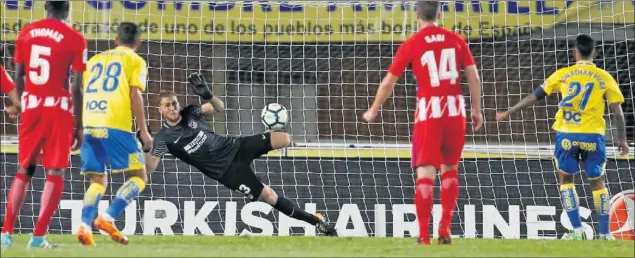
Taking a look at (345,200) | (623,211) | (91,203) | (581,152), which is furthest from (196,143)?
(623,211)

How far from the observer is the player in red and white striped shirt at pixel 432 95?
9.43 meters

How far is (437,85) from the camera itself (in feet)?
31.0

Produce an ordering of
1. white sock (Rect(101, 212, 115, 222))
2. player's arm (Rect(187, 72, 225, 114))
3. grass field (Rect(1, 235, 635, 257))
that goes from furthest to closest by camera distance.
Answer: player's arm (Rect(187, 72, 225, 114)), white sock (Rect(101, 212, 115, 222)), grass field (Rect(1, 235, 635, 257))

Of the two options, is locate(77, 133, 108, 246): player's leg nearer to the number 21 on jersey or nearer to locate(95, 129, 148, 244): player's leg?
locate(95, 129, 148, 244): player's leg

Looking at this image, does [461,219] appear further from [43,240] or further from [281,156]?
[43,240]

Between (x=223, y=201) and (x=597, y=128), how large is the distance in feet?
15.6

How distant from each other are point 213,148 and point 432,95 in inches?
142

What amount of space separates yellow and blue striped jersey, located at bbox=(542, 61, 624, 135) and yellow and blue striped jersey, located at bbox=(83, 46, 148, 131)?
3905 mm

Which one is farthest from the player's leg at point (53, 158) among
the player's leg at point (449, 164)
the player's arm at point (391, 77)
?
the player's leg at point (449, 164)

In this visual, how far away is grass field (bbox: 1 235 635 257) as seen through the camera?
8703 millimetres

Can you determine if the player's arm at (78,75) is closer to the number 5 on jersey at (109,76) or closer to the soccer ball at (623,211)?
the number 5 on jersey at (109,76)

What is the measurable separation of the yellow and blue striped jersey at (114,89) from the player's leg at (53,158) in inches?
16.9

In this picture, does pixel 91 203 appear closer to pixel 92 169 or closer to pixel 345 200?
pixel 92 169

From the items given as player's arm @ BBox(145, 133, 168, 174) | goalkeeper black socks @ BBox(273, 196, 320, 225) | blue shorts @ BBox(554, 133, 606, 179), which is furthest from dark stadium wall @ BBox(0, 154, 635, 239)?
blue shorts @ BBox(554, 133, 606, 179)
